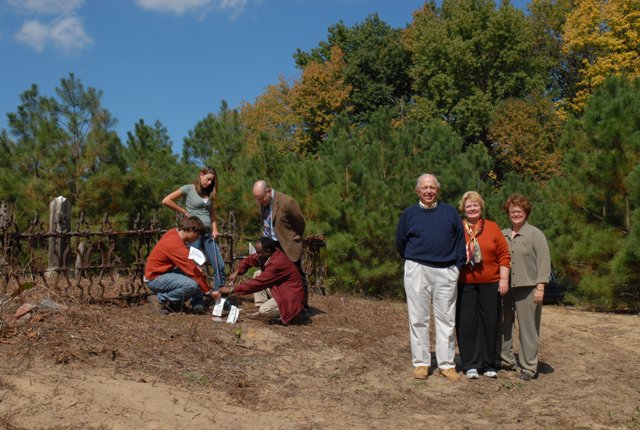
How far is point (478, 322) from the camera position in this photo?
5438 mm

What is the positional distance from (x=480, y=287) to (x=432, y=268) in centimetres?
51

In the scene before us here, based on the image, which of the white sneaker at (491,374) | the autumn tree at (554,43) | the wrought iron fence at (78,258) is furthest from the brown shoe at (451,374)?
the autumn tree at (554,43)

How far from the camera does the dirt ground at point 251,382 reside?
13.2 ft

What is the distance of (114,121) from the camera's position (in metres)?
13.9

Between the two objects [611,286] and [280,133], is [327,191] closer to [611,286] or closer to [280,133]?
[611,286]

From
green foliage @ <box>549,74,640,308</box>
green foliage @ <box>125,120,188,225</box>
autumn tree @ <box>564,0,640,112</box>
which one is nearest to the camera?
green foliage @ <box>549,74,640,308</box>

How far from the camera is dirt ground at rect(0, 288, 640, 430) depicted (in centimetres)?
404

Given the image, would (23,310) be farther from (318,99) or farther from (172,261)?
(318,99)

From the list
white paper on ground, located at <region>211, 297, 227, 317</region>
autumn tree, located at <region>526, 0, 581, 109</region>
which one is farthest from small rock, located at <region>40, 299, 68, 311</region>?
autumn tree, located at <region>526, 0, 581, 109</region>

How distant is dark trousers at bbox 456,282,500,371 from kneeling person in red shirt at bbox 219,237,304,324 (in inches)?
70.2

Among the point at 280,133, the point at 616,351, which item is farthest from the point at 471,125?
the point at 616,351

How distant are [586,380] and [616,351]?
1.56m

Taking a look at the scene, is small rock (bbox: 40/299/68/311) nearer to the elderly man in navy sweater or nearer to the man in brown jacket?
the man in brown jacket

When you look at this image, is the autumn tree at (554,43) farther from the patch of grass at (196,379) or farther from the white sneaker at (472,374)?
the patch of grass at (196,379)
